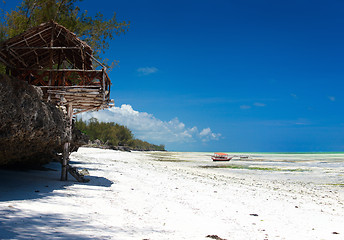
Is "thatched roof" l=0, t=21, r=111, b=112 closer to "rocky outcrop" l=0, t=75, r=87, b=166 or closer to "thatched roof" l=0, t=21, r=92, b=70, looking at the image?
"thatched roof" l=0, t=21, r=92, b=70

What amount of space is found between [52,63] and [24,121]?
7211 mm

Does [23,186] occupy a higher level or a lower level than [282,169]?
higher

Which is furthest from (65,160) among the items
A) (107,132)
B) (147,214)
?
(107,132)

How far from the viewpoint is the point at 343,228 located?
24.1 ft

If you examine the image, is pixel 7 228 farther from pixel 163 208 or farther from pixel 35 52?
pixel 35 52

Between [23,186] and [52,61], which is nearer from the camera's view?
[23,186]

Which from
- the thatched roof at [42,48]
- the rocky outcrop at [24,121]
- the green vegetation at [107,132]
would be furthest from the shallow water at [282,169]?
the green vegetation at [107,132]

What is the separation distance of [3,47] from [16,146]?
24.1 ft

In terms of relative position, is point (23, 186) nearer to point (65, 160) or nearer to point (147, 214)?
point (65, 160)

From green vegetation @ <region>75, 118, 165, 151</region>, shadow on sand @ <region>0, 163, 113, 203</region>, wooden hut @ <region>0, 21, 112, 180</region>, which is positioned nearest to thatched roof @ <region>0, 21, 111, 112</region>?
wooden hut @ <region>0, 21, 112, 180</region>

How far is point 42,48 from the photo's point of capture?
42.4 feet

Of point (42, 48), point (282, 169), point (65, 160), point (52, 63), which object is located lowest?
point (282, 169)

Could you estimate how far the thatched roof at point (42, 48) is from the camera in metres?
13.0

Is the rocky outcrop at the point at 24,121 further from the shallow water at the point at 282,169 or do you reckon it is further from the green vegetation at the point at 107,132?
the green vegetation at the point at 107,132
